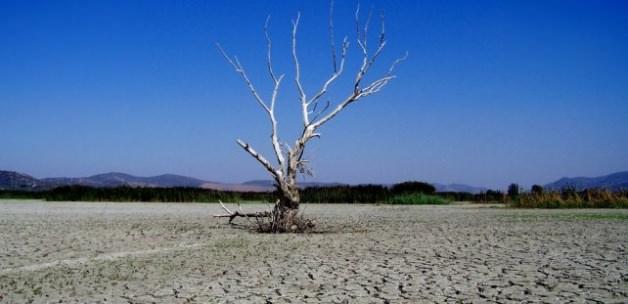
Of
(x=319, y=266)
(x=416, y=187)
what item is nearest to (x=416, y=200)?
(x=416, y=187)

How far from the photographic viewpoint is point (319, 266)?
6.03 meters

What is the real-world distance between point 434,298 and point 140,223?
7829mm

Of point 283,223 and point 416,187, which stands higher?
point 416,187

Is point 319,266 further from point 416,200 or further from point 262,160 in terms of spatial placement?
point 416,200

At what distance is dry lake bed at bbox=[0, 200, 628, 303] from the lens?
4.83 m

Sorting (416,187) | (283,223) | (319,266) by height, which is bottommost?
(319,266)

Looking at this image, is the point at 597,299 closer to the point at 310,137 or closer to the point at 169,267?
the point at 169,267

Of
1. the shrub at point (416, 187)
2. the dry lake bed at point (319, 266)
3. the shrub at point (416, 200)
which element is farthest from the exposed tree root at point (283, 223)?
the shrub at point (416, 187)

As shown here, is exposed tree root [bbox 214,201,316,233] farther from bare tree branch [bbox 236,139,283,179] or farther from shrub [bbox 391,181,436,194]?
shrub [bbox 391,181,436,194]

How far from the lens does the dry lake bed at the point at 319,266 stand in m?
4.83

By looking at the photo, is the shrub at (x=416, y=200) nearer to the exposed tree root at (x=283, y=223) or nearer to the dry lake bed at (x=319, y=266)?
the dry lake bed at (x=319, y=266)

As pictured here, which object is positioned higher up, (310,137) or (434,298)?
(310,137)

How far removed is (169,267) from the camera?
620cm

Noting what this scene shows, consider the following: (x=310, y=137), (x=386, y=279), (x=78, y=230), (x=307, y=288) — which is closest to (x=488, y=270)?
(x=386, y=279)
